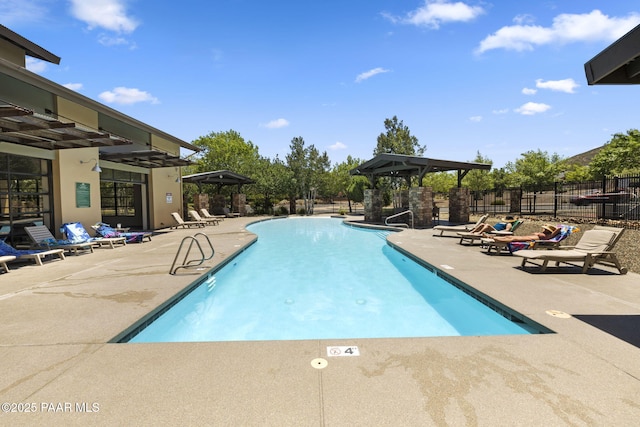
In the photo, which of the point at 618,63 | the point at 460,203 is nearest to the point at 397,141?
the point at 460,203

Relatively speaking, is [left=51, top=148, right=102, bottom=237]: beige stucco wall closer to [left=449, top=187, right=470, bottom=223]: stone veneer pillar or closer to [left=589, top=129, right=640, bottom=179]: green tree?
[left=449, top=187, right=470, bottom=223]: stone veneer pillar

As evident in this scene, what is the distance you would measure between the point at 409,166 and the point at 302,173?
15160 millimetres

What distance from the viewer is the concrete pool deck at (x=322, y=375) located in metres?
2.32

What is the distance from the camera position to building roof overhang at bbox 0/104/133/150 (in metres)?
6.59

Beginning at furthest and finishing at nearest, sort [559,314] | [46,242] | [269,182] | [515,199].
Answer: [269,182], [515,199], [46,242], [559,314]

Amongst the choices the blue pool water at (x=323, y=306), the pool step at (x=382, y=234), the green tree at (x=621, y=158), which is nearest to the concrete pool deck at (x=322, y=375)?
the blue pool water at (x=323, y=306)

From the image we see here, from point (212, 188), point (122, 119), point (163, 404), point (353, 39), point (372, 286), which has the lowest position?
point (372, 286)

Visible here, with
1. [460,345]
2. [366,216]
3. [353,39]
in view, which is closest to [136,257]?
[460,345]

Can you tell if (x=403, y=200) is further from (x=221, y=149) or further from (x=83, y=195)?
(x=221, y=149)

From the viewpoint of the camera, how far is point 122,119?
13461 mm

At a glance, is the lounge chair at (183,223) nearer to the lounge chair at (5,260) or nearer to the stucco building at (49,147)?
the stucco building at (49,147)

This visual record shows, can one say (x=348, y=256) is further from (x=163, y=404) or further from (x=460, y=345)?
(x=163, y=404)

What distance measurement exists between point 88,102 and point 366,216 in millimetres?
15681

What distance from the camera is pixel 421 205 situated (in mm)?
16688
